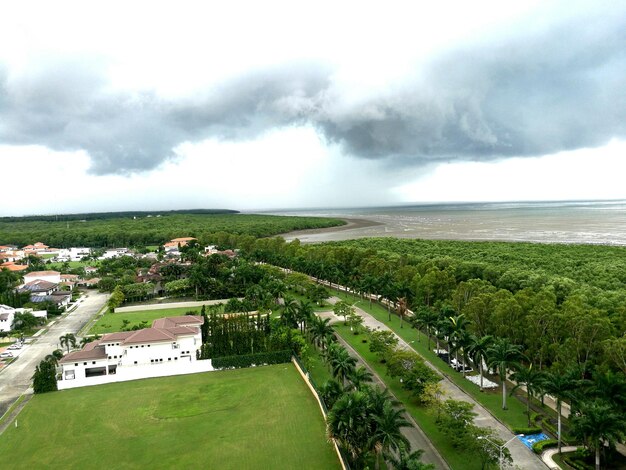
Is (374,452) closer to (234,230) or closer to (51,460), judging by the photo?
(51,460)

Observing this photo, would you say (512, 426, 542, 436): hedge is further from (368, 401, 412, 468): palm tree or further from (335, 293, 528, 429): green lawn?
(368, 401, 412, 468): palm tree

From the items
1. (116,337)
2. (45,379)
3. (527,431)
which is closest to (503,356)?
(527,431)

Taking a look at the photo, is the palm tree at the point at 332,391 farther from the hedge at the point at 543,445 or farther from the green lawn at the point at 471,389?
the hedge at the point at 543,445

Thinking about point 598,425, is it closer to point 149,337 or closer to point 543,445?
point 543,445

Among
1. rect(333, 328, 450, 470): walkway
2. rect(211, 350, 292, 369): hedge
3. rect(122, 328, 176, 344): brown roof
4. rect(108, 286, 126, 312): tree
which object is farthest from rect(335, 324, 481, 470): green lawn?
rect(108, 286, 126, 312): tree

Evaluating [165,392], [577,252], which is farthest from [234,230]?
[165,392]

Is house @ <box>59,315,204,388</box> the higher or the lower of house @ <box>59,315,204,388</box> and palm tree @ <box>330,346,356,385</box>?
the lower
